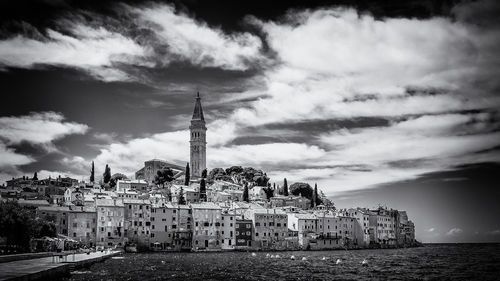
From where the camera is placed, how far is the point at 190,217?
9994 cm

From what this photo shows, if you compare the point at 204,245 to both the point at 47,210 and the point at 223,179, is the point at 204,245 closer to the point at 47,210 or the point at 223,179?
the point at 47,210

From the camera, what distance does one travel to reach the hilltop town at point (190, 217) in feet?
295

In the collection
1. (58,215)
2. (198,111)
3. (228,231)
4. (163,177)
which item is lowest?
(228,231)

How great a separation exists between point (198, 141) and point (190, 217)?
73.4 m

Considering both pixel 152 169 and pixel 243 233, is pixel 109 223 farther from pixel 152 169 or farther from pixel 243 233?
pixel 152 169

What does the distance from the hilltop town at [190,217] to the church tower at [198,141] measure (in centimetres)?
1445

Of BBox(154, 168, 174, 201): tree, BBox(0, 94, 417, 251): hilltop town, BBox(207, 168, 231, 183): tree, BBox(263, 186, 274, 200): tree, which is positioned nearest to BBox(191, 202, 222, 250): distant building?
BBox(0, 94, 417, 251): hilltop town

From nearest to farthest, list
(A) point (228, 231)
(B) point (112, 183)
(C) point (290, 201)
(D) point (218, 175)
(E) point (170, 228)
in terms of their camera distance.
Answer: (E) point (170, 228) → (A) point (228, 231) → (B) point (112, 183) → (C) point (290, 201) → (D) point (218, 175)

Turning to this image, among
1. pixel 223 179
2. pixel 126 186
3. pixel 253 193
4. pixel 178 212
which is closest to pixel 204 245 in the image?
pixel 178 212

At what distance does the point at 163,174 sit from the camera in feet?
490

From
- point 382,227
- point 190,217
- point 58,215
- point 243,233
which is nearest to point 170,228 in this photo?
point 190,217

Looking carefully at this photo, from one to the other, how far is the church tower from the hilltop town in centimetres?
Answer: 1445

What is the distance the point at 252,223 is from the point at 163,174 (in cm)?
5214

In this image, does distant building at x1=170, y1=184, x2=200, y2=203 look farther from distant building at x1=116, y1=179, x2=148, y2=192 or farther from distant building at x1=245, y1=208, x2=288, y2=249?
distant building at x1=245, y1=208, x2=288, y2=249
